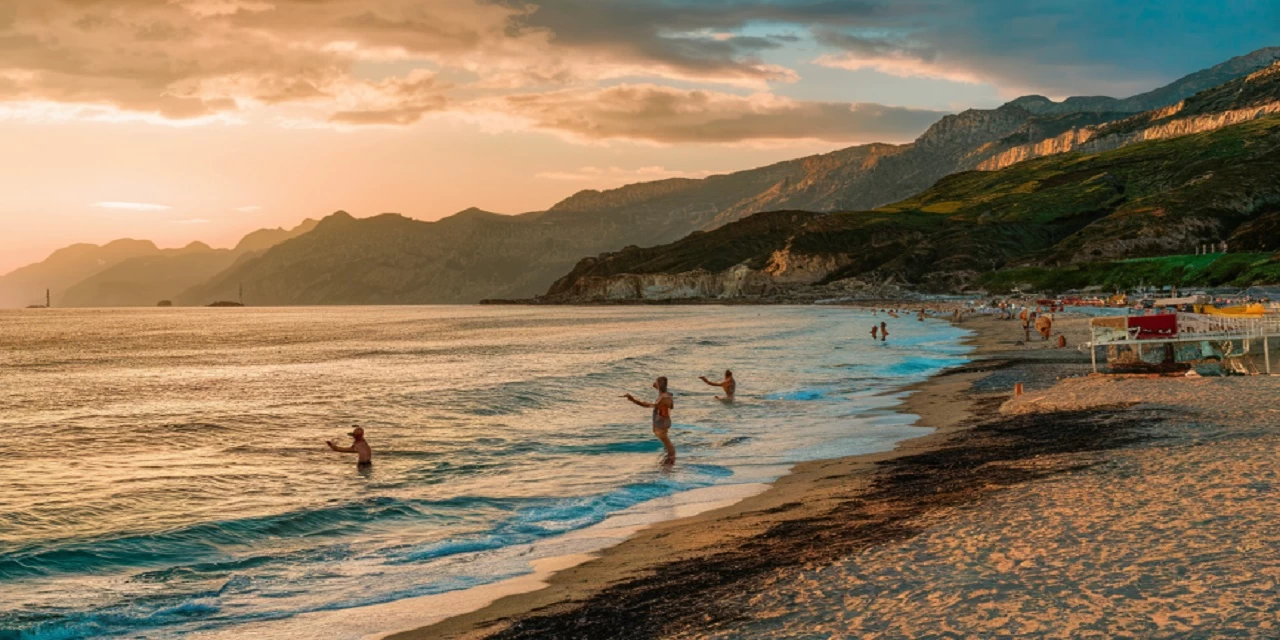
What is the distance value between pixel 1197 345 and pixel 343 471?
2617 centimetres

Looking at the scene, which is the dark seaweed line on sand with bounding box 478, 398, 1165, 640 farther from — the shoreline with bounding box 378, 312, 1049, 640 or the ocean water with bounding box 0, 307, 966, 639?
the ocean water with bounding box 0, 307, 966, 639

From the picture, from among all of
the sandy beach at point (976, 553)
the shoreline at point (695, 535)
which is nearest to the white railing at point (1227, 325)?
the shoreline at point (695, 535)

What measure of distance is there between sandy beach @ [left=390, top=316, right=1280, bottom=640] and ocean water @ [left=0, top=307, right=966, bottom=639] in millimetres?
2325

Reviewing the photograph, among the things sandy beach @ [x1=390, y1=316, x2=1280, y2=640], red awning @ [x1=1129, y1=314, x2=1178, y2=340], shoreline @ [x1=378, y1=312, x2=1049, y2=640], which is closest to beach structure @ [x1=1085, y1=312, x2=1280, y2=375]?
red awning @ [x1=1129, y1=314, x2=1178, y2=340]

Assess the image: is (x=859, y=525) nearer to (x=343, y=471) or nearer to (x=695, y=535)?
(x=695, y=535)

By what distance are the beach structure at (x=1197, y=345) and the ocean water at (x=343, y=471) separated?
314 inches

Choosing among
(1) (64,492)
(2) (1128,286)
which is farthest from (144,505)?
(2) (1128,286)

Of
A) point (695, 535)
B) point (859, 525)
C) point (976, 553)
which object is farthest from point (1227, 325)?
point (976, 553)

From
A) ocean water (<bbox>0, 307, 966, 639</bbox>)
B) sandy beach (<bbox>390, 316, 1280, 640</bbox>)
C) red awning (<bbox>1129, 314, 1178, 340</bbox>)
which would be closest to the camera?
sandy beach (<bbox>390, 316, 1280, 640</bbox>)

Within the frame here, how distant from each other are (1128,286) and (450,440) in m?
Result: 119

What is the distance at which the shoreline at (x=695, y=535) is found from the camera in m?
10.3

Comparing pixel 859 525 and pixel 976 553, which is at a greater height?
pixel 976 553

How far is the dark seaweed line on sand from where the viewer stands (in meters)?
9.44

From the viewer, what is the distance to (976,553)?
408 inches
